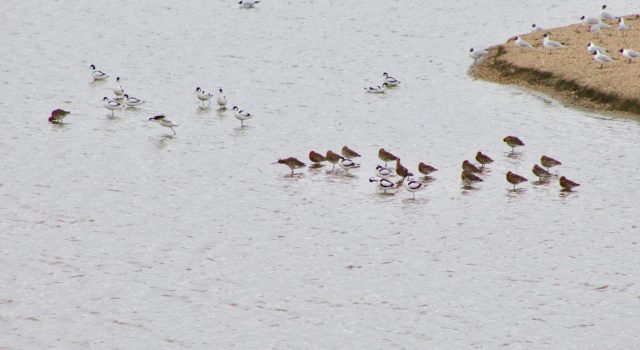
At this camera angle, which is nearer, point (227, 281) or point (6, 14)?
point (227, 281)

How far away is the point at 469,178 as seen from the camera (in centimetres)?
2962

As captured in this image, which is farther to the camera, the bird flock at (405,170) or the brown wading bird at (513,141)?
the brown wading bird at (513,141)

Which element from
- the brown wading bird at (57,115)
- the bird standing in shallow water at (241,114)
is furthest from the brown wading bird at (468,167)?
the brown wading bird at (57,115)

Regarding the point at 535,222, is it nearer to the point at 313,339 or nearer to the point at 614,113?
the point at 313,339

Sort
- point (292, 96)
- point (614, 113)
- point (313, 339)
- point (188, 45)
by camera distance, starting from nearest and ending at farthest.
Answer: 1. point (313, 339)
2. point (614, 113)
3. point (292, 96)
4. point (188, 45)

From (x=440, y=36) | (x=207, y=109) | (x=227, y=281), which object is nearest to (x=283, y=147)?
(x=207, y=109)

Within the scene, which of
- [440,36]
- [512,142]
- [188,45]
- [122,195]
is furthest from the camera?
[440,36]

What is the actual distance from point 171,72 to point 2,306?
89.7 ft

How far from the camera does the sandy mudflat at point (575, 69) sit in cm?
3909

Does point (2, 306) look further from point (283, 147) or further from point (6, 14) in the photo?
point (6, 14)

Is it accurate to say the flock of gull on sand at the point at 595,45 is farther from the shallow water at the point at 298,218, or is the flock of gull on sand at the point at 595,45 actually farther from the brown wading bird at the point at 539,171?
the brown wading bird at the point at 539,171

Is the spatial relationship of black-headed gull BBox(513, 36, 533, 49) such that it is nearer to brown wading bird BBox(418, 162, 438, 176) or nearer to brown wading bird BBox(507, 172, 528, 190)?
brown wading bird BBox(418, 162, 438, 176)

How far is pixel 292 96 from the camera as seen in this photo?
4222 centimetres

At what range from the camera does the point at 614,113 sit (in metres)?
38.0
